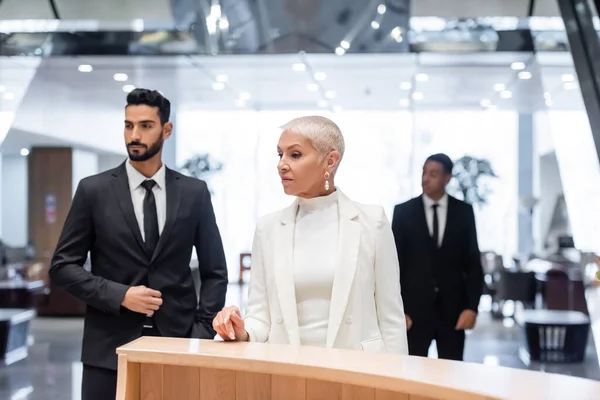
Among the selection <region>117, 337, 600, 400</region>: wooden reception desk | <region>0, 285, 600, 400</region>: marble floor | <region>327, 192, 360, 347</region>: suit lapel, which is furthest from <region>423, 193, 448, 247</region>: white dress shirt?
<region>117, 337, 600, 400</region>: wooden reception desk

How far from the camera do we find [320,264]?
2979 millimetres

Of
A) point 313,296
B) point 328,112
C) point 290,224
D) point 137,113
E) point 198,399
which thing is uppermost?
point 328,112

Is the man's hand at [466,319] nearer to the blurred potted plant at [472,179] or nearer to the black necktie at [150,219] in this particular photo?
the black necktie at [150,219]

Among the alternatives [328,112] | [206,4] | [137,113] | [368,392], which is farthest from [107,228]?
[328,112]

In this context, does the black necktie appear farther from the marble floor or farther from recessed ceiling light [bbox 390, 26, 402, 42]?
recessed ceiling light [bbox 390, 26, 402, 42]

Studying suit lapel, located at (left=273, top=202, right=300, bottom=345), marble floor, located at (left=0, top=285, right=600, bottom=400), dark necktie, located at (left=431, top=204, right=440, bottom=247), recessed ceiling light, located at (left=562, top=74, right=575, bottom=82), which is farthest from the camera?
marble floor, located at (left=0, top=285, right=600, bottom=400)

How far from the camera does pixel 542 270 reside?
9.28 m

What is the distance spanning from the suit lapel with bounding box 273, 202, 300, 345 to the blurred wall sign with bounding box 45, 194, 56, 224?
21.1 feet

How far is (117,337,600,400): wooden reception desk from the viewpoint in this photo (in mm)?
2061

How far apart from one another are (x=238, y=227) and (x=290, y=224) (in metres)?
6.09

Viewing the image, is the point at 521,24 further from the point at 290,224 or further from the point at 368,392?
the point at 368,392

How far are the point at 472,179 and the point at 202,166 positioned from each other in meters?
2.72

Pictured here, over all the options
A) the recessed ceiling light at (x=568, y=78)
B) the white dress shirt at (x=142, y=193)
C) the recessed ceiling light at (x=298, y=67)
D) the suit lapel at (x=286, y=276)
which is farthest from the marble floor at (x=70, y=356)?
the suit lapel at (x=286, y=276)

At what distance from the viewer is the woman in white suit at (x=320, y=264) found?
294 centimetres
